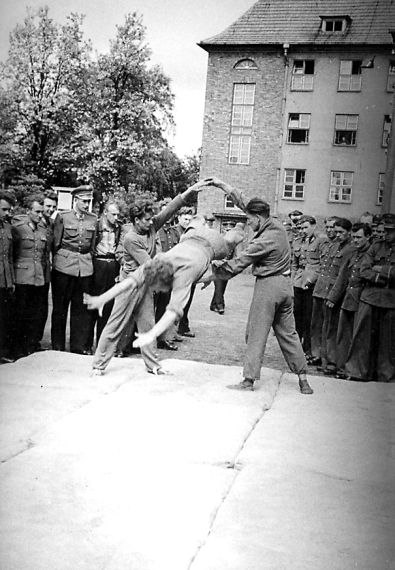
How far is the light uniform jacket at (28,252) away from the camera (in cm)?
575

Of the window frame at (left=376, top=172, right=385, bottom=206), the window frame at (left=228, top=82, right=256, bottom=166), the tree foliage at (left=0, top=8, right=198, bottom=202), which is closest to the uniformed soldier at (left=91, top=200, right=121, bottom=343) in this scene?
the tree foliage at (left=0, top=8, right=198, bottom=202)

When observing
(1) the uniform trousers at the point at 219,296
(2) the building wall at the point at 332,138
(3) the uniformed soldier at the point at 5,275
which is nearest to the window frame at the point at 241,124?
(2) the building wall at the point at 332,138

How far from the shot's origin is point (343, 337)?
6.09m

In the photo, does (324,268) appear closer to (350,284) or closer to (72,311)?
(350,284)

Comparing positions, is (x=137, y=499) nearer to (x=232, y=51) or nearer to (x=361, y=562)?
(x=361, y=562)

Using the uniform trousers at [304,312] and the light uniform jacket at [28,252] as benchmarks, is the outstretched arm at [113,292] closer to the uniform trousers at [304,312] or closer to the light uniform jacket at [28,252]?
the light uniform jacket at [28,252]

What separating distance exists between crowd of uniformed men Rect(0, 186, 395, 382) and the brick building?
0.53m

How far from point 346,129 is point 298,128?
0.50m

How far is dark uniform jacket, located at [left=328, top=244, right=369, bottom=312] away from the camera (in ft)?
18.9

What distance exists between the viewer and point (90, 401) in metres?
4.25

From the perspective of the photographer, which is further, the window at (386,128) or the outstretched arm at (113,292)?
the outstretched arm at (113,292)

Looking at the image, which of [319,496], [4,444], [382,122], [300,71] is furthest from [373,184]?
[4,444]

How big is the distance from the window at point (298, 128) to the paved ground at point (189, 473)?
1914 millimetres

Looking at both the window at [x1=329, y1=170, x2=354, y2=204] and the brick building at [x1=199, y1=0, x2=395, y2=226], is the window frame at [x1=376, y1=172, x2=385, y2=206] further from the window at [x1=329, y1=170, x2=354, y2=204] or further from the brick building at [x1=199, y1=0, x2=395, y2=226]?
the window at [x1=329, y1=170, x2=354, y2=204]
